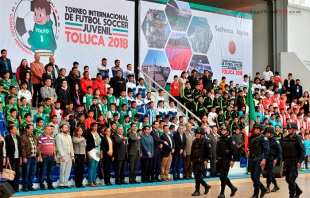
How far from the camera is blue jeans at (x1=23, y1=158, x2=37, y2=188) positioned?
777 inches

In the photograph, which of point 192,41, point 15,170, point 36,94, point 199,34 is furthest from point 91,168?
point 199,34

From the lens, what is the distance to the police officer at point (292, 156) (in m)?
18.0

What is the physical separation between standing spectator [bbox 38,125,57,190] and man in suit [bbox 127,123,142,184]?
3.32 meters

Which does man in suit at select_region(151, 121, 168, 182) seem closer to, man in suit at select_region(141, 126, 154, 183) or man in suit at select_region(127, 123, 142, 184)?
man in suit at select_region(141, 126, 154, 183)

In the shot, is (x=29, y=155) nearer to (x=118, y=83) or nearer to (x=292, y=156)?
(x=118, y=83)

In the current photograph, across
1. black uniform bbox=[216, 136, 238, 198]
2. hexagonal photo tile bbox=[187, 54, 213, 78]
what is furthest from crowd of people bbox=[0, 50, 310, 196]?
black uniform bbox=[216, 136, 238, 198]

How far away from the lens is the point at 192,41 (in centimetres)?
3350

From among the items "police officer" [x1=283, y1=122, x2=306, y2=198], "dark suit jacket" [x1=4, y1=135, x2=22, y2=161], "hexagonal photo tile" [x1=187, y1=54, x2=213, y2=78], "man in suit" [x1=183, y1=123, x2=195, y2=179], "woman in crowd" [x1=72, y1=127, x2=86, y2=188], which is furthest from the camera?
"hexagonal photo tile" [x1=187, y1=54, x2=213, y2=78]

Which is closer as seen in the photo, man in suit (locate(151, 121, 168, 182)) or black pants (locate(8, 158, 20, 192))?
black pants (locate(8, 158, 20, 192))

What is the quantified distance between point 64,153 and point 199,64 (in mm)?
14193

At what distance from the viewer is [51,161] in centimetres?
2062

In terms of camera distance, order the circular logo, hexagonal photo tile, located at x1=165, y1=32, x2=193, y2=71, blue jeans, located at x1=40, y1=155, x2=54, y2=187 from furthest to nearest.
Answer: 1. the circular logo
2. hexagonal photo tile, located at x1=165, y1=32, x2=193, y2=71
3. blue jeans, located at x1=40, y1=155, x2=54, y2=187

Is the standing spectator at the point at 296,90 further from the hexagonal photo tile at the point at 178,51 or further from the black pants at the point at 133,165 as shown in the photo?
the black pants at the point at 133,165

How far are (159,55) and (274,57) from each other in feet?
32.3
